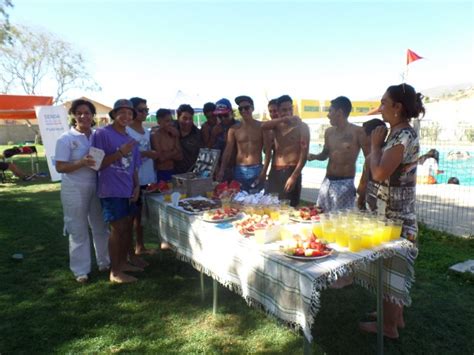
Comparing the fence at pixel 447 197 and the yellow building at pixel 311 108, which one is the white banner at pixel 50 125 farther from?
the yellow building at pixel 311 108

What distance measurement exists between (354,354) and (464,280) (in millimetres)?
1959

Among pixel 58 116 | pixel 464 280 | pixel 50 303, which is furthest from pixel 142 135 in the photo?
pixel 58 116

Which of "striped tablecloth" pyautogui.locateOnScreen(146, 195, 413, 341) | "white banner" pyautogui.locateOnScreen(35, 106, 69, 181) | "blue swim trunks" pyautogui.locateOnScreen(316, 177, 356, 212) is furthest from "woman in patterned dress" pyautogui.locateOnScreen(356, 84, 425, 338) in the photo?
"white banner" pyautogui.locateOnScreen(35, 106, 69, 181)

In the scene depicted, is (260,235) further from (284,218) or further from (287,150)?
(287,150)

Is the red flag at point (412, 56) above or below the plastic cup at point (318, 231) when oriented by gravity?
above

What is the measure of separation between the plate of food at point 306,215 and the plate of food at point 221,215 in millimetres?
477

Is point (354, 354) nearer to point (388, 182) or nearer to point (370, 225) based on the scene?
point (370, 225)

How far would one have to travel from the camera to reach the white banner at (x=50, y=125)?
10664 mm

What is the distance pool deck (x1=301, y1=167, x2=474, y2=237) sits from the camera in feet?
18.2

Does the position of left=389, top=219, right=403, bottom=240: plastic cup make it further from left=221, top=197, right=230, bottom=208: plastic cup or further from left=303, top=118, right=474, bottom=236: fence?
left=303, top=118, right=474, bottom=236: fence

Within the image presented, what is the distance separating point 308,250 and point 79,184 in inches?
104

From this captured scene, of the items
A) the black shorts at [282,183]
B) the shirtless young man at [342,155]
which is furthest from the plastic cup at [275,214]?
the black shorts at [282,183]

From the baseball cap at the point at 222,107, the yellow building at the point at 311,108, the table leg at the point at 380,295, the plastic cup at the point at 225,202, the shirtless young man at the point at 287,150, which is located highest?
the yellow building at the point at 311,108

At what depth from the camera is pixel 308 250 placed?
1.92m
